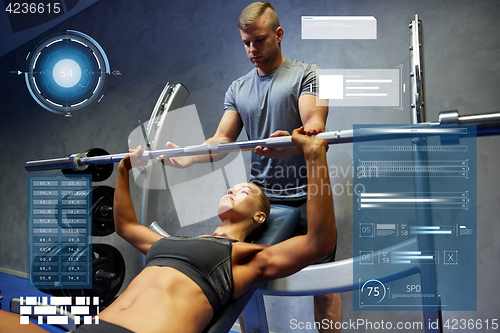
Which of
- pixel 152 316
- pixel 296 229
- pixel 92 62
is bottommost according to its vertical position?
pixel 152 316

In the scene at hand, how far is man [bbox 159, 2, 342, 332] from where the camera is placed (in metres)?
1.45

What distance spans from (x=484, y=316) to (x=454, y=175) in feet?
2.18

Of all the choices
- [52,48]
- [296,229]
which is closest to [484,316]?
[296,229]

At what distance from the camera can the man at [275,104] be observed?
1.45 meters

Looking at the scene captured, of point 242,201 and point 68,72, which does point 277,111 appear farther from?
point 68,72

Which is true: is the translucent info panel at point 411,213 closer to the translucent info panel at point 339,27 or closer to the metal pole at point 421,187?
the metal pole at point 421,187

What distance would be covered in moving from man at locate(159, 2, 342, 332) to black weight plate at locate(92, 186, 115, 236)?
0.63 meters

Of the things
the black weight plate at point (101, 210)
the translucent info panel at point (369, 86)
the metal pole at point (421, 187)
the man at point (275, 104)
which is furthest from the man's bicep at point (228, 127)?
the metal pole at point (421, 187)

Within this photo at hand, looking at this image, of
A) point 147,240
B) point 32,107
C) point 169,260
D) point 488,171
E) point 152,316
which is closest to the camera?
point 152,316

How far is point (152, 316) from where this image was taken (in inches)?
36.3

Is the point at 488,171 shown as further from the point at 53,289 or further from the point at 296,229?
the point at 53,289

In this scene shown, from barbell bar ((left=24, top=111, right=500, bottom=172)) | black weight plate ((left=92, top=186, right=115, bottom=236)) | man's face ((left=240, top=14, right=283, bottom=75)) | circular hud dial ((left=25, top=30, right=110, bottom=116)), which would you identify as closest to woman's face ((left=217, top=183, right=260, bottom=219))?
barbell bar ((left=24, top=111, right=500, bottom=172))

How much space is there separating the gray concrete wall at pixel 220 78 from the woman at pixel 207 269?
962 millimetres

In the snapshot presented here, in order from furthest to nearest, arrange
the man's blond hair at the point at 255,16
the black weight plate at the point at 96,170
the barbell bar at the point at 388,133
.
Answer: the black weight plate at the point at 96,170
the man's blond hair at the point at 255,16
the barbell bar at the point at 388,133
